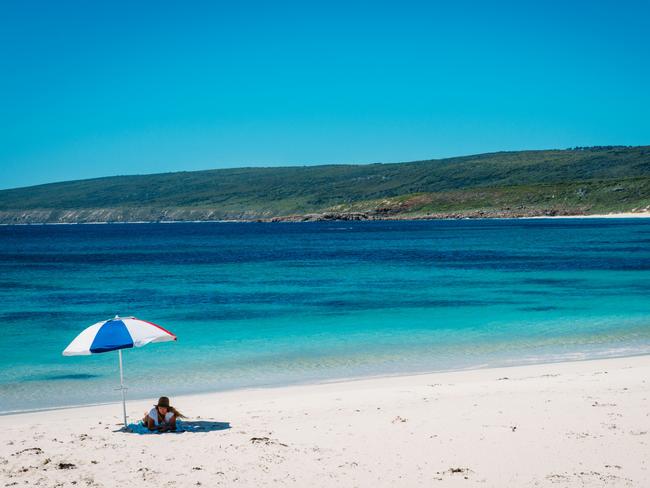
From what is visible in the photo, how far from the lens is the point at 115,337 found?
1106cm

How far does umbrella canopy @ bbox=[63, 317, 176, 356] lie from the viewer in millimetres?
10922

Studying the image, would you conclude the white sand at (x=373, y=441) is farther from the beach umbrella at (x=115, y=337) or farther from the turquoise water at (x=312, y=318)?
the turquoise water at (x=312, y=318)

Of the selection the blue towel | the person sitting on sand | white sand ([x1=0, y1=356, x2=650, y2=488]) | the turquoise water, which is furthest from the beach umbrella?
the turquoise water

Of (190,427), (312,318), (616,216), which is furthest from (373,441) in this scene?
(616,216)

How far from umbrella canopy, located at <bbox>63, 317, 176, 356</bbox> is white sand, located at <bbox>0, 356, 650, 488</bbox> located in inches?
48.8

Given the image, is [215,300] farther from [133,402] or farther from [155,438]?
[155,438]

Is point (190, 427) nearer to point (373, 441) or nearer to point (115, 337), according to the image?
point (115, 337)

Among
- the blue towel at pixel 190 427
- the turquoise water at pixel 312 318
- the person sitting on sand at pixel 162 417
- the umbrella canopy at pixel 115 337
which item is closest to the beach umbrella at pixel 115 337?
the umbrella canopy at pixel 115 337

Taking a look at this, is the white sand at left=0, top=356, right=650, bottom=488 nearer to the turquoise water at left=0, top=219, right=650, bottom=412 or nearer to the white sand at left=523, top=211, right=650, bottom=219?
the turquoise water at left=0, top=219, right=650, bottom=412

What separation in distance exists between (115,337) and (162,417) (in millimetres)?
1362

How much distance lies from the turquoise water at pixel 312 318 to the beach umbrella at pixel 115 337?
3.63 m

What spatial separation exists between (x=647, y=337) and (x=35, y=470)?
666 inches

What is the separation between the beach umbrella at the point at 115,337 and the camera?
35.8ft

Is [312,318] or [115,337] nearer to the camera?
[115,337]
